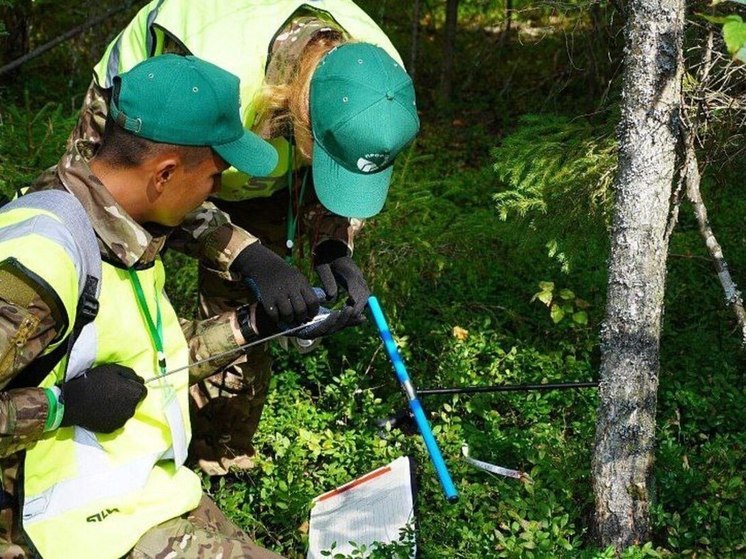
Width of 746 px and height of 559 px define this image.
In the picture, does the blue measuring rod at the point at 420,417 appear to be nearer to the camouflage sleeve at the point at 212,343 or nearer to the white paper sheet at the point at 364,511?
the white paper sheet at the point at 364,511

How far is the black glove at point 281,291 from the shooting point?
367 cm

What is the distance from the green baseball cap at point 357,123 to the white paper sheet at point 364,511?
1.23 meters

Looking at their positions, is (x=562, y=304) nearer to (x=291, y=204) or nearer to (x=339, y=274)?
(x=339, y=274)

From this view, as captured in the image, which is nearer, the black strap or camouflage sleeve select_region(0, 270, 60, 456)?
camouflage sleeve select_region(0, 270, 60, 456)

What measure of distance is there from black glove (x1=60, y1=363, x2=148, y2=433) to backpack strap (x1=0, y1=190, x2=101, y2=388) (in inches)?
4.2

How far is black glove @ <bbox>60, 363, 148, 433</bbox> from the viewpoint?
2.79 m

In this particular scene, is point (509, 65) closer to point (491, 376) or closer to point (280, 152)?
point (491, 376)

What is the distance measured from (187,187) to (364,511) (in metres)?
1.78

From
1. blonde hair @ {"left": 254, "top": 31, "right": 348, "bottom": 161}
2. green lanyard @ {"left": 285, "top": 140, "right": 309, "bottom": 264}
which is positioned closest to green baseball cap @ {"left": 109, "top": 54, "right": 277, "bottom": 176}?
blonde hair @ {"left": 254, "top": 31, "right": 348, "bottom": 161}

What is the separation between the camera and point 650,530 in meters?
4.02

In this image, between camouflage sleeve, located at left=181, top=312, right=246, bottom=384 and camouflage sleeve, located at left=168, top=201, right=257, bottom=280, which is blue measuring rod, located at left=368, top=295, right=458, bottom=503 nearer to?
camouflage sleeve, located at left=168, top=201, right=257, bottom=280

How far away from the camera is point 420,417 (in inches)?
176

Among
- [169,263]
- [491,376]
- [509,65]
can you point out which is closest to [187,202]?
[491,376]

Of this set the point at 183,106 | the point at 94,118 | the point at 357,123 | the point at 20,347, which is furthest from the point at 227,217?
the point at 20,347
